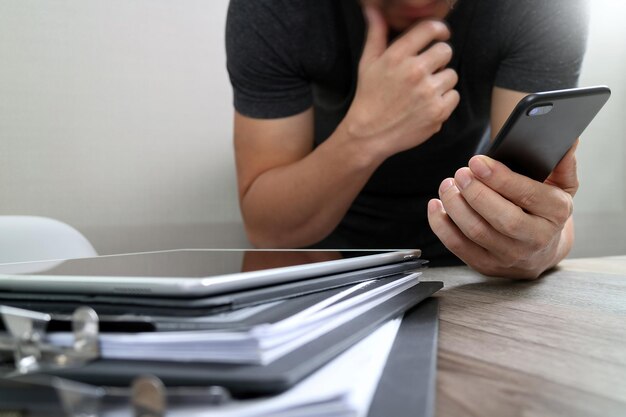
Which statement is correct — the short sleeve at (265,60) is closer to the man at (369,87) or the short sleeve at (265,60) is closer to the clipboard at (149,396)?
the man at (369,87)

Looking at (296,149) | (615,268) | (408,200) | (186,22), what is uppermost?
(186,22)

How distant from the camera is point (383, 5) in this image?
83 centimetres

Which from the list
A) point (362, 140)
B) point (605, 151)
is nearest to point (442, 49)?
point (362, 140)

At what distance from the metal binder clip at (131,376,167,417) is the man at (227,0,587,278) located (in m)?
0.53

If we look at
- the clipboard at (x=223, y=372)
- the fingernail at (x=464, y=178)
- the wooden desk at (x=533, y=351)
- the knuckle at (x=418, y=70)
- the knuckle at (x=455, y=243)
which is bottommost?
the wooden desk at (x=533, y=351)

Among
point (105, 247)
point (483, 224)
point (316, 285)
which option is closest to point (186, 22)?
point (105, 247)

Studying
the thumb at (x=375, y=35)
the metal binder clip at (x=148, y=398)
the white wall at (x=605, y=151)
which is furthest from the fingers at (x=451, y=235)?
the white wall at (x=605, y=151)

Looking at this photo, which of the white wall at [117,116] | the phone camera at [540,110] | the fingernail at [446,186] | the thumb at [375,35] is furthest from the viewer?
the white wall at [117,116]

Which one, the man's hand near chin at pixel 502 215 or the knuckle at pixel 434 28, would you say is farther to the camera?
the knuckle at pixel 434 28

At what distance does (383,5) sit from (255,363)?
738 millimetres

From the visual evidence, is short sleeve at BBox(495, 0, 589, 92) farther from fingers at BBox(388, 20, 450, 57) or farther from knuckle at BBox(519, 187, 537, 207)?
knuckle at BBox(519, 187, 537, 207)

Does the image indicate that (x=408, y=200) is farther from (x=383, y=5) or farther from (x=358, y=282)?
(x=358, y=282)

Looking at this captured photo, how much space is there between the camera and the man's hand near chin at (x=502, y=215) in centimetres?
49

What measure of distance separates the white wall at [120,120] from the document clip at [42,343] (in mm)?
956
